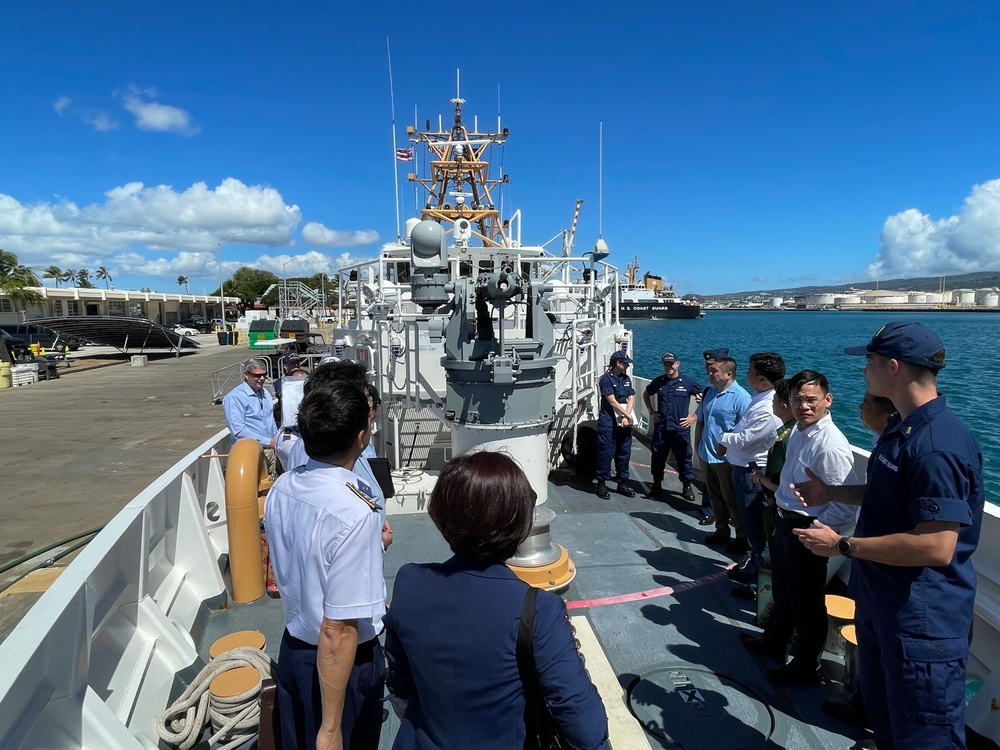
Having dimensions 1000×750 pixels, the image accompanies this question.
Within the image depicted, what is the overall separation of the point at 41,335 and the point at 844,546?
125 ft

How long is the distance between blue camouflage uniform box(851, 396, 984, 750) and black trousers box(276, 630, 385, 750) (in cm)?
181

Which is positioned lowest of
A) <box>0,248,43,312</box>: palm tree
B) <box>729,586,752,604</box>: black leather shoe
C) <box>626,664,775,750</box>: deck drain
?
<box>626,664,775,750</box>: deck drain

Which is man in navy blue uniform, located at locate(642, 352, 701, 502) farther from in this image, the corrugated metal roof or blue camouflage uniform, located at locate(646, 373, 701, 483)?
the corrugated metal roof

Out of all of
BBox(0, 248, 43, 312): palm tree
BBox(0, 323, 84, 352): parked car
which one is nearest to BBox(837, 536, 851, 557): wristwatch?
BBox(0, 323, 84, 352): parked car

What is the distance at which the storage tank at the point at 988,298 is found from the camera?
156 meters

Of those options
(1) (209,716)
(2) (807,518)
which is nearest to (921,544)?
(2) (807,518)

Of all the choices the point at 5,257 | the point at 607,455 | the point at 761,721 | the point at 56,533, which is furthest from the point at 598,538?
the point at 5,257

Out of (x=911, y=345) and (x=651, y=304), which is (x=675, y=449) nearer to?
(x=911, y=345)

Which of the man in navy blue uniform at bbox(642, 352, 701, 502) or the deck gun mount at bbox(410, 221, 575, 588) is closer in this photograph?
the deck gun mount at bbox(410, 221, 575, 588)

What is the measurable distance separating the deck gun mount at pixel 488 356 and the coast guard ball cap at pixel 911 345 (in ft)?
6.79

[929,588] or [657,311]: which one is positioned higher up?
[657,311]

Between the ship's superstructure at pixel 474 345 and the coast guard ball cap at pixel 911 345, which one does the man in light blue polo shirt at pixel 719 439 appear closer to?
the ship's superstructure at pixel 474 345

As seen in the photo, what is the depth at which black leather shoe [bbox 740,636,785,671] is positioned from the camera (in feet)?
11.0

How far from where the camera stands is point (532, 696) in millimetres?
1369
